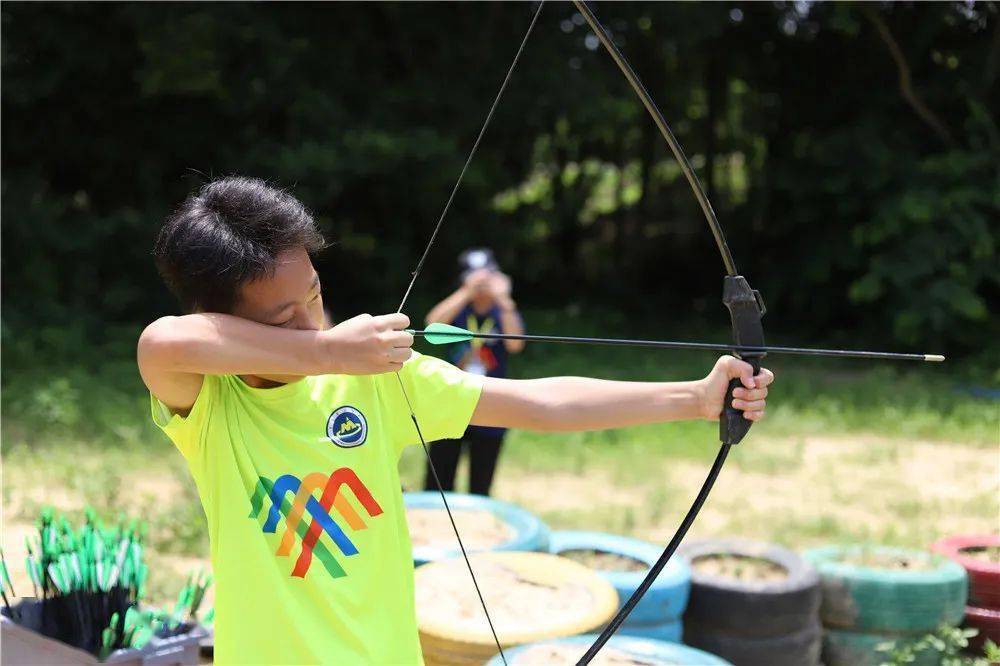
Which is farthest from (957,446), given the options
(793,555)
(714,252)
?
(714,252)

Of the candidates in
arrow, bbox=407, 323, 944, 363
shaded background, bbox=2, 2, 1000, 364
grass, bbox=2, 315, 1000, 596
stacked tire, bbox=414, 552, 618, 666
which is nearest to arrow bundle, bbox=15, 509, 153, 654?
stacked tire, bbox=414, 552, 618, 666

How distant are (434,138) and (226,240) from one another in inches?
311

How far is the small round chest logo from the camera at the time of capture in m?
1.53

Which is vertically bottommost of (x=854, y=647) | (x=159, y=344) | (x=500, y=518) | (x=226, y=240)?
(x=854, y=647)

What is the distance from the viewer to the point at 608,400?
67.3 inches

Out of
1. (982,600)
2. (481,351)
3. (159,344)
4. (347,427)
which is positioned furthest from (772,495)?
(159,344)

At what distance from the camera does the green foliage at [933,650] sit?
309 centimetres

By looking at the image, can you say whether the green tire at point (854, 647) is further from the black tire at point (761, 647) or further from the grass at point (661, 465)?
the grass at point (661, 465)

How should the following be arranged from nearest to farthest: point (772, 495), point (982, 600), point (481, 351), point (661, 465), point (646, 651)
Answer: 1. point (646, 651)
2. point (982, 600)
3. point (481, 351)
4. point (772, 495)
5. point (661, 465)

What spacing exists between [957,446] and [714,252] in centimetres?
703

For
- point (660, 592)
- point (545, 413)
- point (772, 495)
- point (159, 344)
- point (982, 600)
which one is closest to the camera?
point (159, 344)

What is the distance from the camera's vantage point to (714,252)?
13422mm

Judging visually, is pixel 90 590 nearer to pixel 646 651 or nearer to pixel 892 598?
pixel 646 651

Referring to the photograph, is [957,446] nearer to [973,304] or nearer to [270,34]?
[973,304]
